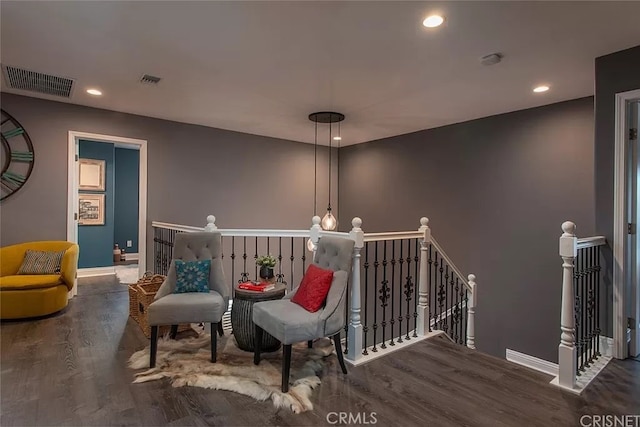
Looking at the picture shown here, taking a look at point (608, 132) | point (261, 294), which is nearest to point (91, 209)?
point (261, 294)

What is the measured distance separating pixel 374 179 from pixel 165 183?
367cm

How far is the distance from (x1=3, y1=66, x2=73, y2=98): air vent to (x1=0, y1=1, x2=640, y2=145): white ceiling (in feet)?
0.45

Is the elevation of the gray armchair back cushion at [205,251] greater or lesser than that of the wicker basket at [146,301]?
greater

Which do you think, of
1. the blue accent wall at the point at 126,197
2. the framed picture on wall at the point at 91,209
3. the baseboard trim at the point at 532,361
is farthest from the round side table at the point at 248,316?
the blue accent wall at the point at 126,197

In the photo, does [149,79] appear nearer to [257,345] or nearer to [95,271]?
[257,345]

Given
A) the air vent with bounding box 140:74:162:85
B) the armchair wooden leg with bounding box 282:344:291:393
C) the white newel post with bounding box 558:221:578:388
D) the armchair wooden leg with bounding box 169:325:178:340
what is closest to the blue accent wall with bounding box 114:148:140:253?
the air vent with bounding box 140:74:162:85

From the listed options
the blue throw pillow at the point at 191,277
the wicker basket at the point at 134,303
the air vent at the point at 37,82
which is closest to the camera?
the blue throw pillow at the point at 191,277

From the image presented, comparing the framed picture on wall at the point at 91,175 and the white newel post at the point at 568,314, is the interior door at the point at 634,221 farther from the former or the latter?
the framed picture on wall at the point at 91,175

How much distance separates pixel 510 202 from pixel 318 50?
3371 millimetres

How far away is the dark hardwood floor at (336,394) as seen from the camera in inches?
81.5

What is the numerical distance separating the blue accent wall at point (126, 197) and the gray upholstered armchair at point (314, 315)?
6748mm

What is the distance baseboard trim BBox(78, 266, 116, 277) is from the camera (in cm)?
635

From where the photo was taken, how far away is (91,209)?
679cm

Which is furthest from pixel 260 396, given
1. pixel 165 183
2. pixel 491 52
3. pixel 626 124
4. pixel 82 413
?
pixel 165 183
